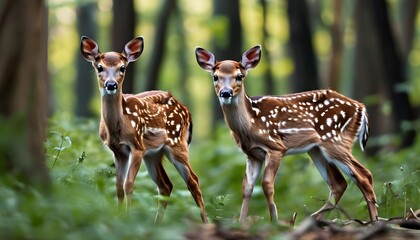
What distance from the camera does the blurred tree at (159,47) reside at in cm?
2070

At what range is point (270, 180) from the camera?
844 centimetres

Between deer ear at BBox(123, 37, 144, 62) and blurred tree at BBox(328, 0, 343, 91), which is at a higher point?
Result: deer ear at BBox(123, 37, 144, 62)

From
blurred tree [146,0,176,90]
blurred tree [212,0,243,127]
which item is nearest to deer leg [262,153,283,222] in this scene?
blurred tree [212,0,243,127]

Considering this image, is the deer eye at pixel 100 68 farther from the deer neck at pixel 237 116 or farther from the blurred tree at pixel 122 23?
the blurred tree at pixel 122 23

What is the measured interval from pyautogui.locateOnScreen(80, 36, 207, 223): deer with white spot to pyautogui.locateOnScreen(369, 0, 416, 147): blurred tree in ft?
26.0

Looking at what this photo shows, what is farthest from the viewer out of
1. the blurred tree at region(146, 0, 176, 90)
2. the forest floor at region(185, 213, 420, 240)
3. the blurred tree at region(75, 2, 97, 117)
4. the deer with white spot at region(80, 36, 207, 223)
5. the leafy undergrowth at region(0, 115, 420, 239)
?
the blurred tree at region(75, 2, 97, 117)

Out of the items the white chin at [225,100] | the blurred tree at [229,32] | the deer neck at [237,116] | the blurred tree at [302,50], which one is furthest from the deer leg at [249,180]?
the blurred tree at [229,32]

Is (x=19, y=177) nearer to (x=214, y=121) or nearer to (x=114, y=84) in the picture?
(x=114, y=84)

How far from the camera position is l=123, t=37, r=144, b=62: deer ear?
8820 millimetres

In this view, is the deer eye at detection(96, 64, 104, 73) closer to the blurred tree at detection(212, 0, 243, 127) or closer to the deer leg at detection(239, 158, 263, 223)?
the deer leg at detection(239, 158, 263, 223)

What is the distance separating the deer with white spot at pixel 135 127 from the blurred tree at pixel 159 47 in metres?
11.2

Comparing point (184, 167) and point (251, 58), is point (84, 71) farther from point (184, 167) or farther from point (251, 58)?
point (184, 167)

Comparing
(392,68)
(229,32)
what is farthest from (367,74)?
(392,68)

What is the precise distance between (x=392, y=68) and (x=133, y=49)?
8782mm
